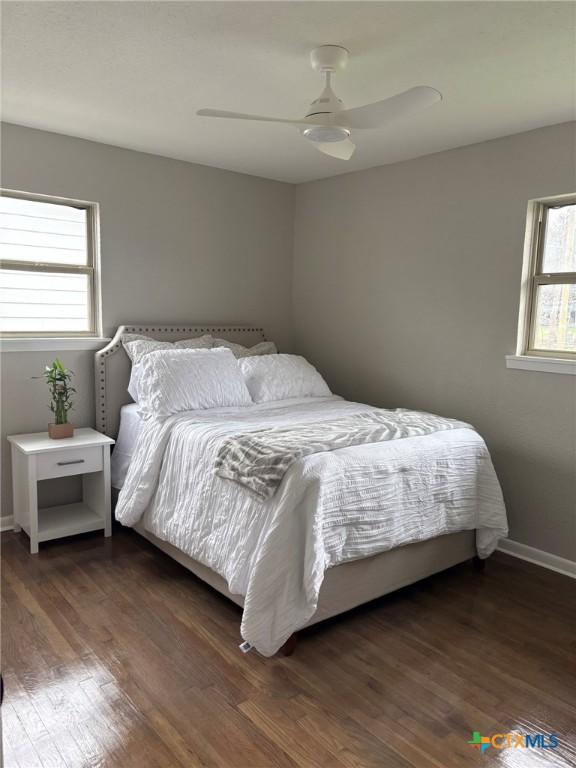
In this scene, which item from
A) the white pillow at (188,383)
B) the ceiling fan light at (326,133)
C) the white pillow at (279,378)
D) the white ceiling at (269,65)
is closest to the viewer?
the white ceiling at (269,65)

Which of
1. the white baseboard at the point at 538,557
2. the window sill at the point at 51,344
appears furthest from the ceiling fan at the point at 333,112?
the white baseboard at the point at 538,557

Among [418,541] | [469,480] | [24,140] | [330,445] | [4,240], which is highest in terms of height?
[24,140]

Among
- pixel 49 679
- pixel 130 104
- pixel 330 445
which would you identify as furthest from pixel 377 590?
pixel 130 104

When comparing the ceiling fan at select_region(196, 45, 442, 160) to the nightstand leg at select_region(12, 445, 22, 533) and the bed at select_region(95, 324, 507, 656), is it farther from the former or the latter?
the nightstand leg at select_region(12, 445, 22, 533)

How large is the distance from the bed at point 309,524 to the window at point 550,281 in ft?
2.40

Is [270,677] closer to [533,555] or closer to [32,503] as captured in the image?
[32,503]

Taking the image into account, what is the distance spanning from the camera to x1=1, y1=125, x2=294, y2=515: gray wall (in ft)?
11.4

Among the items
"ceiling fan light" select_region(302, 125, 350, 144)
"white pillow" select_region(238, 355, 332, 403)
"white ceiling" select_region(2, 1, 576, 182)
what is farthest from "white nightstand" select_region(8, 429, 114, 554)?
"ceiling fan light" select_region(302, 125, 350, 144)

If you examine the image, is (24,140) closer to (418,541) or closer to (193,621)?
(193,621)

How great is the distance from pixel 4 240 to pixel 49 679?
97.4 inches

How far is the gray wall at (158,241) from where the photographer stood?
3.48 metres

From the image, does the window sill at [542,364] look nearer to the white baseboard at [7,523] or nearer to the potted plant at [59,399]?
the potted plant at [59,399]

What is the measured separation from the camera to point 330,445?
101 inches

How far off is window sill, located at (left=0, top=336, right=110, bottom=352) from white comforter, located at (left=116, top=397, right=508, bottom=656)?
31.3 inches
